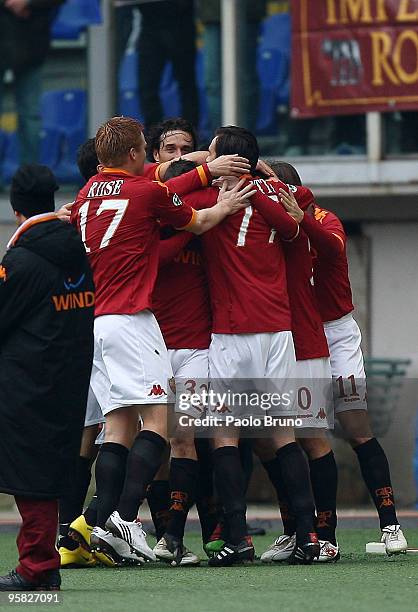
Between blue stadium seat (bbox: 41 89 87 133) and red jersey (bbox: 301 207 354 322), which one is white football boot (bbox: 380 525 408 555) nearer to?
red jersey (bbox: 301 207 354 322)

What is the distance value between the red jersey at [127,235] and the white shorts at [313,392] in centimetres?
95

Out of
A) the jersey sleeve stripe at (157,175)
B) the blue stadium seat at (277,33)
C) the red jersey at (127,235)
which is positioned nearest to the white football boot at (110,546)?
the red jersey at (127,235)

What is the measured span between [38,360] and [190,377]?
189 cm

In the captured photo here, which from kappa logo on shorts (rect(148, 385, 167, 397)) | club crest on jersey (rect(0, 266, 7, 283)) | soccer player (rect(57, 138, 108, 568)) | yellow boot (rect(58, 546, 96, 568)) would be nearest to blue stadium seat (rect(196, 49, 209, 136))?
soccer player (rect(57, 138, 108, 568))

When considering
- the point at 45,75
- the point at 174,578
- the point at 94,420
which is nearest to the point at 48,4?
the point at 45,75

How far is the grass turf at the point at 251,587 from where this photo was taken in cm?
652

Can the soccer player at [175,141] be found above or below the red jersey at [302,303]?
above

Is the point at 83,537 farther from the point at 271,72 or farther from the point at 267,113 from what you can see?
the point at 271,72

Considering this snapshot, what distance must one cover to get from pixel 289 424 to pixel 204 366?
50 centimetres

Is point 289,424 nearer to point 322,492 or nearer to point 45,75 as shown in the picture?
point 322,492

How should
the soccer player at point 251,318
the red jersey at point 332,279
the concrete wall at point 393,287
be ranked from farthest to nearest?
the concrete wall at point 393,287 < the red jersey at point 332,279 < the soccer player at point 251,318

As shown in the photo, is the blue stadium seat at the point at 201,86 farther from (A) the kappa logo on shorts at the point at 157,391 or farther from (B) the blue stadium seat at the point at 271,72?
(A) the kappa logo on shorts at the point at 157,391

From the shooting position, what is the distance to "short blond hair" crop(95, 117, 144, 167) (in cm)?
837

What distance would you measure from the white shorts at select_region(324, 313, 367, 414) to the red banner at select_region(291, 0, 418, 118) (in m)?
6.69
